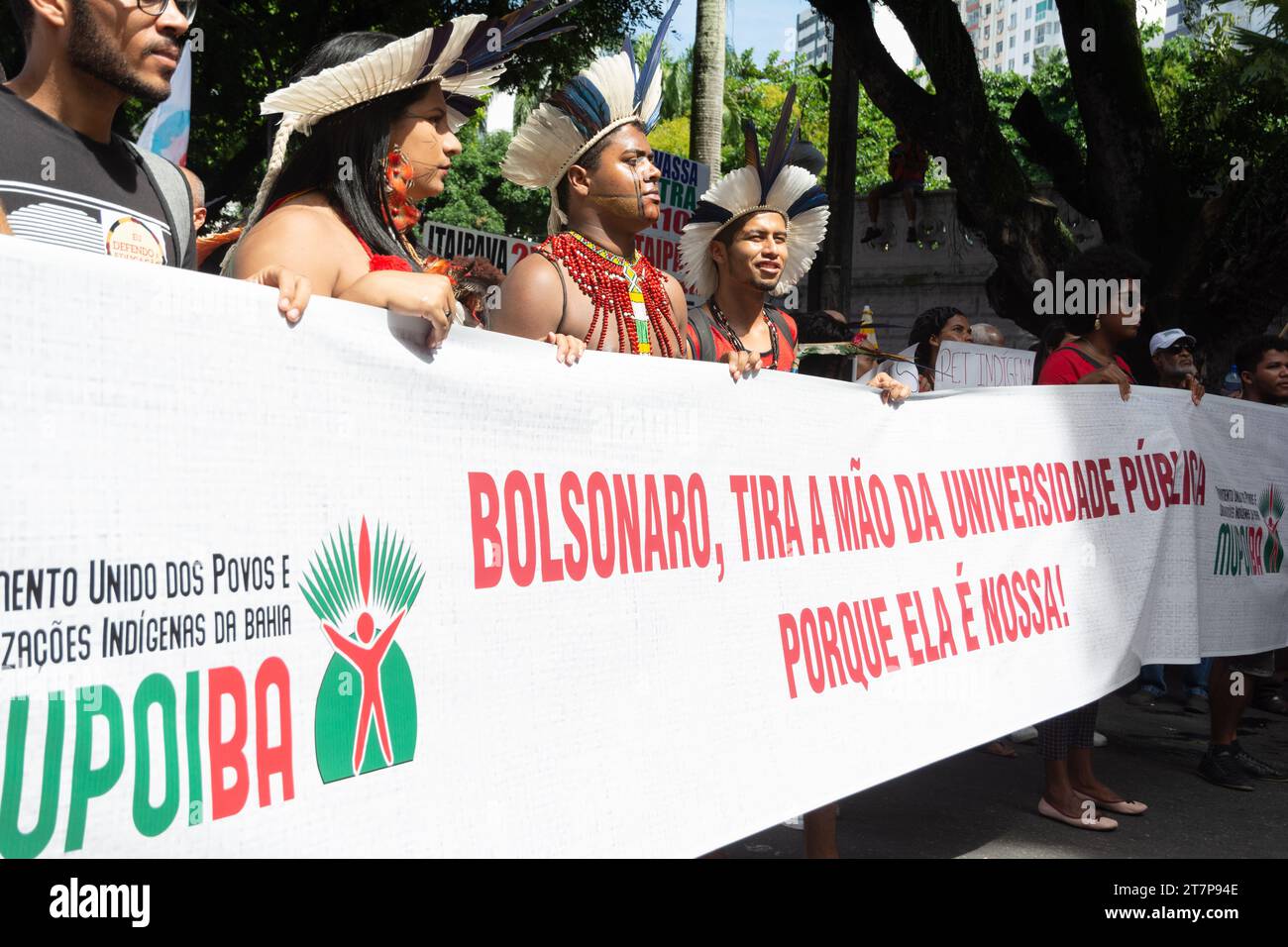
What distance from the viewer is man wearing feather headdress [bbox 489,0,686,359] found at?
11.4 ft

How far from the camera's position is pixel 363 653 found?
2168 millimetres

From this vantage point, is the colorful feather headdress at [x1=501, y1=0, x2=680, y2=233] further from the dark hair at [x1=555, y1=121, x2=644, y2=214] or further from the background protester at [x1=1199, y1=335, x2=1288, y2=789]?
the background protester at [x1=1199, y1=335, x2=1288, y2=789]

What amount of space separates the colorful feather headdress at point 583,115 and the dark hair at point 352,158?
2.51 feet

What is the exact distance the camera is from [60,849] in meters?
1.74

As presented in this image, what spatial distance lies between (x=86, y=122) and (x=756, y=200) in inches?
92.2

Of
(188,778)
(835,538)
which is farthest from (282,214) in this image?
(835,538)

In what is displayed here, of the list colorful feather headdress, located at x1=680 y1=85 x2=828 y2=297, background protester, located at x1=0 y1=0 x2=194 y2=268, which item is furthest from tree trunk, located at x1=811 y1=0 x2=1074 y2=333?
background protester, located at x1=0 y1=0 x2=194 y2=268

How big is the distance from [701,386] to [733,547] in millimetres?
398

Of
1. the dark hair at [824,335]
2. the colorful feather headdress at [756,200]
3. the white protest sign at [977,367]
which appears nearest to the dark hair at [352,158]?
the colorful feather headdress at [756,200]

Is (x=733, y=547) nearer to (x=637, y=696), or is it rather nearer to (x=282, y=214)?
(x=637, y=696)

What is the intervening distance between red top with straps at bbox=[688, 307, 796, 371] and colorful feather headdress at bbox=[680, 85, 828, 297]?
0.16 meters

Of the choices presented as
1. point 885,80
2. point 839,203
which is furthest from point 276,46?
point 839,203

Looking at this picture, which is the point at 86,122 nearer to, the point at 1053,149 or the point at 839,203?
the point at 839,203

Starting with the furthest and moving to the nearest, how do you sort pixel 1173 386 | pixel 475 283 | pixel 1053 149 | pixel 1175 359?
pixel 1053 149
pixel 1173 386
pixel 1175 359
pixel 475 283
